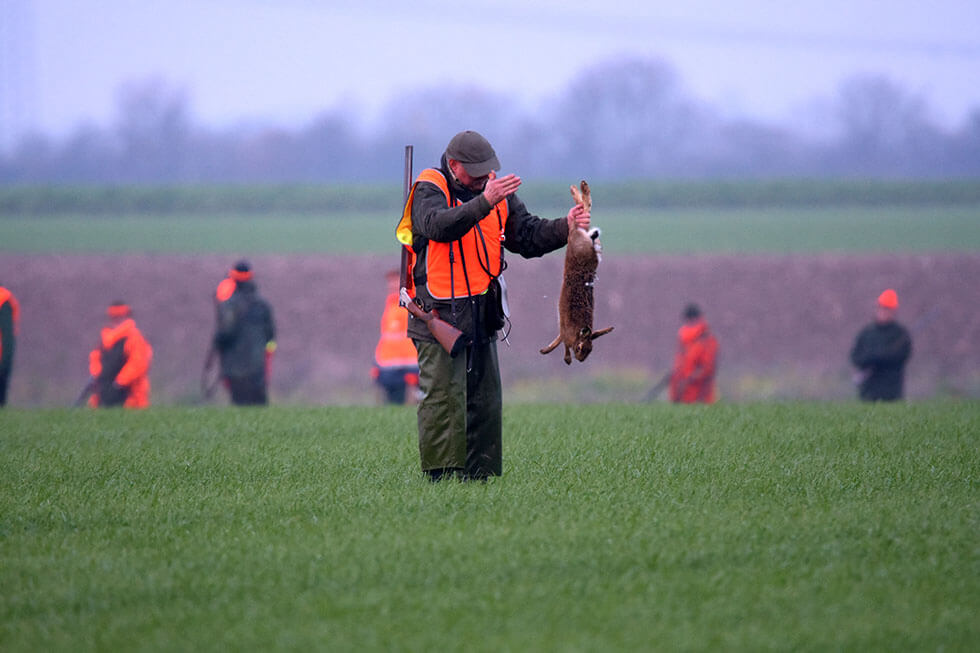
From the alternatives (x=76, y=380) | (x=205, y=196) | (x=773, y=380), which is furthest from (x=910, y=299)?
(x=205, y=196)

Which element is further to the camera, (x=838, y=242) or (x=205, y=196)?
(x=205, y=196)

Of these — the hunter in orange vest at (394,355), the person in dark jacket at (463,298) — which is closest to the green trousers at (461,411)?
the person in dark jacket at (463,298)

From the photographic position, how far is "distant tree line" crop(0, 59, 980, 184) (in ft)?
257

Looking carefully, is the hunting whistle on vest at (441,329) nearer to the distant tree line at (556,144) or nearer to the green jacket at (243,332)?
the green jacket at (243,332)

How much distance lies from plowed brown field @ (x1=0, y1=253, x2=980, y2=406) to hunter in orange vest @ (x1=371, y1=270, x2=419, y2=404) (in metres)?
9.86

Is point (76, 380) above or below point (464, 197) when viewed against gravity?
below

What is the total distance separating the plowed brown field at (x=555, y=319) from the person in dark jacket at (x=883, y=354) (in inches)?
299

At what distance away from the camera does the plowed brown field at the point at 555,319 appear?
27484mm

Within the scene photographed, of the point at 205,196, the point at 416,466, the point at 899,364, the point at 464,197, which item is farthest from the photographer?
the point at 205,196

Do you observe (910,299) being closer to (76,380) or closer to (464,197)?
(76,380)

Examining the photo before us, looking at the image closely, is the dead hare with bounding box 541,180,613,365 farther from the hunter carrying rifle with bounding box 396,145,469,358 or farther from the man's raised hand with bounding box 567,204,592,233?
the hunter carrying rifle with bounding box 396,145,469,358

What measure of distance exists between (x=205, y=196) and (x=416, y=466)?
54.2 metres

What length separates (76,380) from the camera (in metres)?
28.2

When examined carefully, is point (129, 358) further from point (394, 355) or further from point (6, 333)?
point (394, 355)
